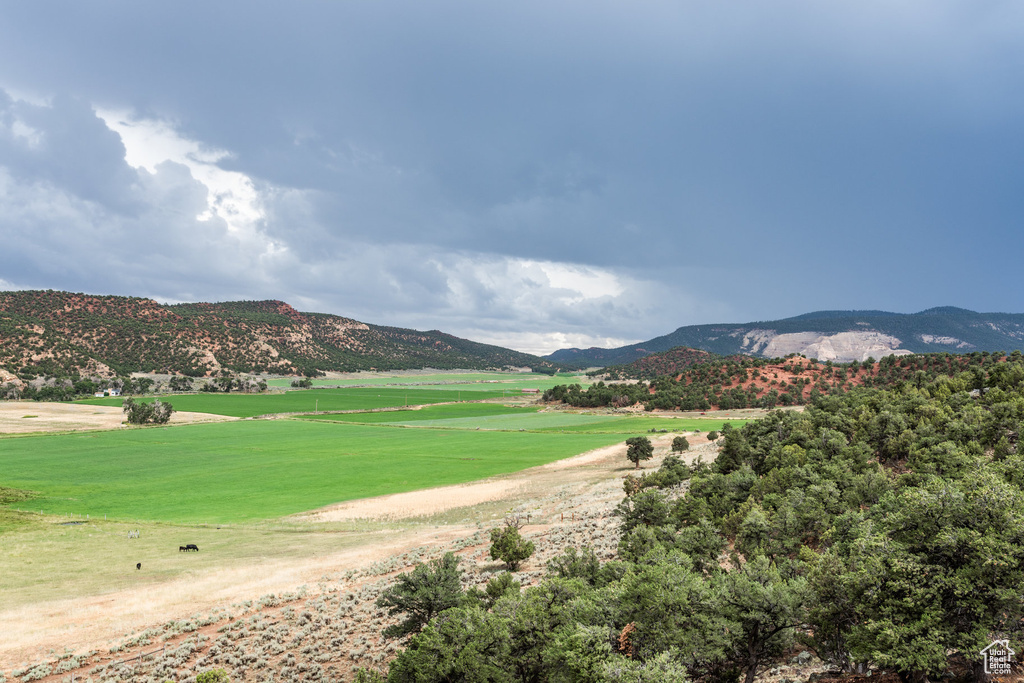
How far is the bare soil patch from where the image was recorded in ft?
298

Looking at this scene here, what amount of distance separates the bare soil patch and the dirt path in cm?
7746

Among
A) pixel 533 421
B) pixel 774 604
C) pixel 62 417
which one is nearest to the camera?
pixel 774 604

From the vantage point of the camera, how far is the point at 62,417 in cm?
10356

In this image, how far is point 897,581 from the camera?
1125 centimetres

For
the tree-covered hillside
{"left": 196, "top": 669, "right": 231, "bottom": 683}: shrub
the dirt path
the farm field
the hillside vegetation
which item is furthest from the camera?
the hillside vegetation

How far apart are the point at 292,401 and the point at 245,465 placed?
86557mm

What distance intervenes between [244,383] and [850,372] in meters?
167

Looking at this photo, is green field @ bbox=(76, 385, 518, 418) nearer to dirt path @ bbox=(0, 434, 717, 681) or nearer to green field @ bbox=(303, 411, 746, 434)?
green field @ bbox=(303, 411, 746, 434)

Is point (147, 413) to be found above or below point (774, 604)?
below

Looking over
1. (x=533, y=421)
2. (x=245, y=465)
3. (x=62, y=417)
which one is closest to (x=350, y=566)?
(x=245, y=465)

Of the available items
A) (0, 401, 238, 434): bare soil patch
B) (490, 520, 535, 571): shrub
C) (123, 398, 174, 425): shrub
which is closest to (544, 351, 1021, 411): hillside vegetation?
(490, 520, 535, 571): shrub

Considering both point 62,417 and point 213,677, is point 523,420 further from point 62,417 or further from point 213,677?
point 213,677

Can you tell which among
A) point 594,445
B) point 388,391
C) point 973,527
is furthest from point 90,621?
point 388,391

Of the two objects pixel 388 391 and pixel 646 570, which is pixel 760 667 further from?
pixel 388 391
